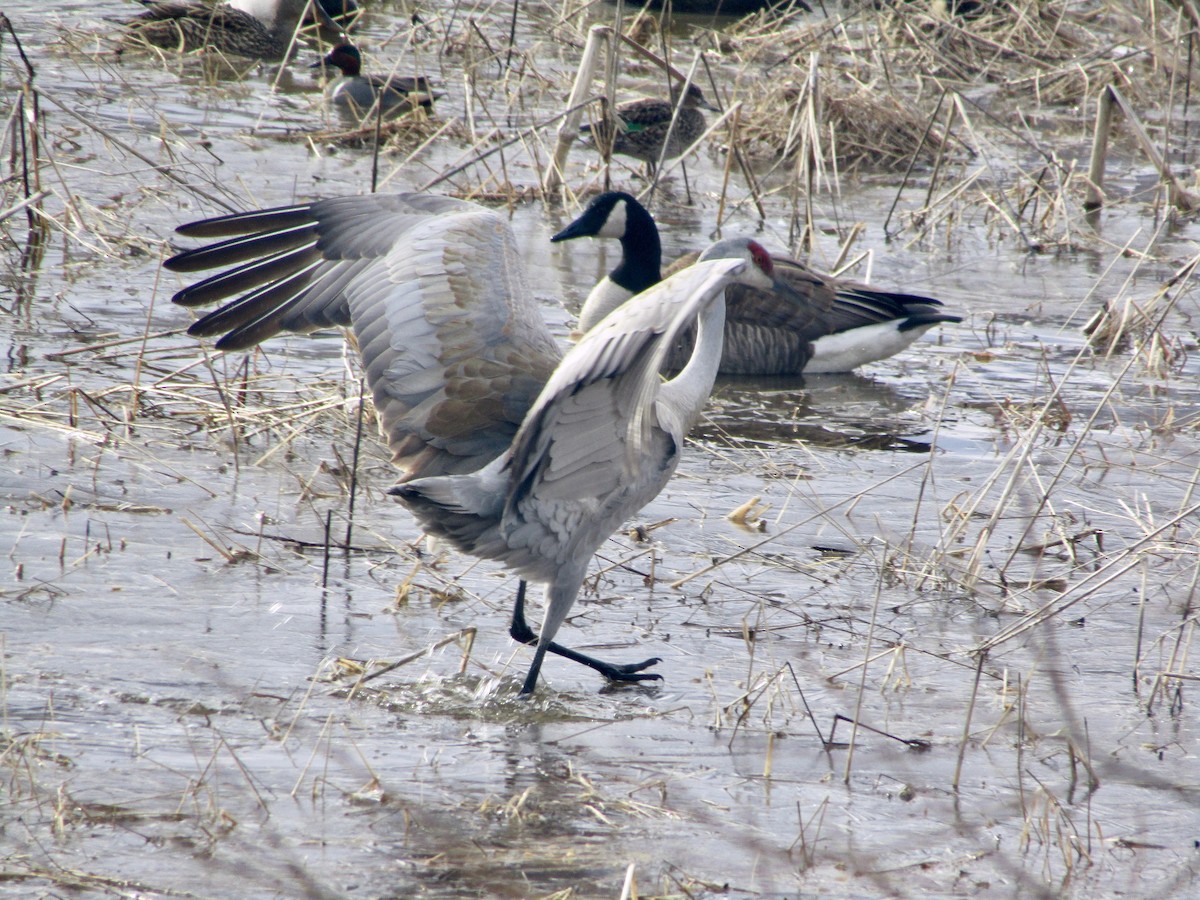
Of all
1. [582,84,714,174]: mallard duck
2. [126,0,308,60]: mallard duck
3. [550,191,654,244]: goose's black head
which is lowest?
[550,191,654,244]: goose's black head

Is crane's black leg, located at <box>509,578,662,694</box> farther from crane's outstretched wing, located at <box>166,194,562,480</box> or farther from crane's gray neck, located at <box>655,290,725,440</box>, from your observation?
crane's gray neck, located at <box>655,290,725,440</box>

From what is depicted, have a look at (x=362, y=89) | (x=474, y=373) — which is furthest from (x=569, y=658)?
(x=362, y=89)

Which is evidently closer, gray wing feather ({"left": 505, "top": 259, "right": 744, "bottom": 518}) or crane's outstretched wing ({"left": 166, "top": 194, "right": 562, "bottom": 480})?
gray wing feather ({"left": 505, "top": 259, "right": 744, "bottom": 518})

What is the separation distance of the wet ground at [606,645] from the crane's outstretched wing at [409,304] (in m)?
0.60

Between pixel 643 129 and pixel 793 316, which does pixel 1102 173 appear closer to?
pixel 643 129

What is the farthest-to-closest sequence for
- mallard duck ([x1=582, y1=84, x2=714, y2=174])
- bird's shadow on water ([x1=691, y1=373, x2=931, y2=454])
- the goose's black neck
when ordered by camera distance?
1. mallard duck ([x1=582, y1=84, x2=714, y2=174])
2. the goose's black neck
3. bird's shadow on water ([x1=691, y1=373, x2=931, y2=454])

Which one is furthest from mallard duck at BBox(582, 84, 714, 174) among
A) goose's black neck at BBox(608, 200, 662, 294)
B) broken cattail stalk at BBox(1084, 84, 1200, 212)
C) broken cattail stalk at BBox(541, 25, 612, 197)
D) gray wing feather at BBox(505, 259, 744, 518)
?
gray wing feather at BBox(505, 259, 744, 518)

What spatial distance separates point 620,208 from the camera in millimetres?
7461

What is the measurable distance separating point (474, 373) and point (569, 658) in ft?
2.82

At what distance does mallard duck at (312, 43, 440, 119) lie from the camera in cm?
1041

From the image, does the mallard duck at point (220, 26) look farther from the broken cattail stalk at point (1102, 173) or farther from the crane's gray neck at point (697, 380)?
the crane's gray neck at point (697, 380)

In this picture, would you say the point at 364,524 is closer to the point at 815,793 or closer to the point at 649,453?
the point at 649,453

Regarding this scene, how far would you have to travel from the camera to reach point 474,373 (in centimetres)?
427

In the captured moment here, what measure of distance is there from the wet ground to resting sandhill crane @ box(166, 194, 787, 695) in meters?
0.38
